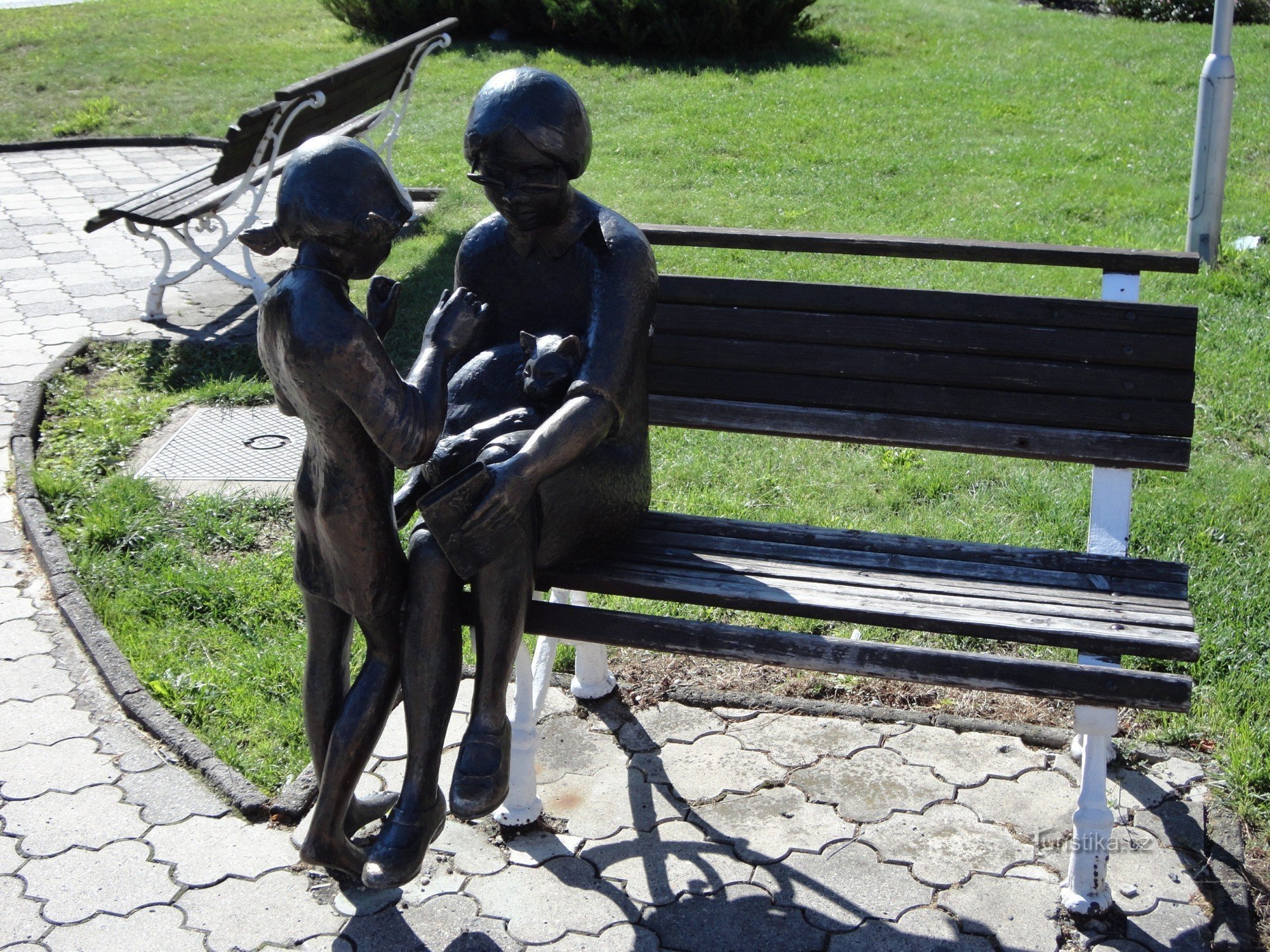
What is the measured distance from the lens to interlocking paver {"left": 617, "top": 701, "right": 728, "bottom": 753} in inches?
143

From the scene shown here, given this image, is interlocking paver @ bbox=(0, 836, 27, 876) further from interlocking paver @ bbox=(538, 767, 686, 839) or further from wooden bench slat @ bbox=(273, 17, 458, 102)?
wooden bench slat @ bbox=(273, 17, 458, 102)

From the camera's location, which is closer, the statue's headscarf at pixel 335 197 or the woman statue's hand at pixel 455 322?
the statue's headscarf at pixel 335 197

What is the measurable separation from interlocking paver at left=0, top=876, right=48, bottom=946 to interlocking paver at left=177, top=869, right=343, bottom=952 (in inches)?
12.0

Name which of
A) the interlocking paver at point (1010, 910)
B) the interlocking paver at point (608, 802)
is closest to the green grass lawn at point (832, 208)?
the interlocking paver at point (1010, 910)

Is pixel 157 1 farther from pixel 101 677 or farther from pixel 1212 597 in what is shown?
pixel 1212 597

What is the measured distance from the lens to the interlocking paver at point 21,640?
164 inches

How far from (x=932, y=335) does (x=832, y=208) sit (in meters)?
4.76

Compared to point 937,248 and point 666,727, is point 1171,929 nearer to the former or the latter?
point 666,727

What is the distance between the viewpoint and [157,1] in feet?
51.2

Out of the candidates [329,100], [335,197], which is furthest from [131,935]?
[329,100]

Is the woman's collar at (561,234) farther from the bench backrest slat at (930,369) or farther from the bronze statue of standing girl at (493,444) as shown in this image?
the bench backrest slat at (930,369)

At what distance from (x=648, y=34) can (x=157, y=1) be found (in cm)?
681

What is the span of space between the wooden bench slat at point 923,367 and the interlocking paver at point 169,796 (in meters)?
1.66

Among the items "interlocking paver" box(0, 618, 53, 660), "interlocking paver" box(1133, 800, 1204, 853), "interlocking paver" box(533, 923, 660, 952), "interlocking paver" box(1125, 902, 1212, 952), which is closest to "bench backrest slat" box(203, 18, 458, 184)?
"interlocking paver" box(0, 618, 53, 660)
